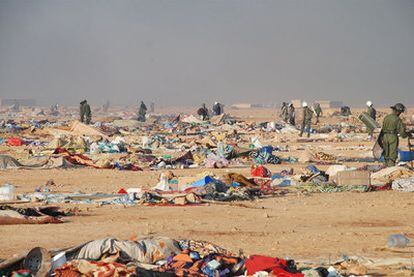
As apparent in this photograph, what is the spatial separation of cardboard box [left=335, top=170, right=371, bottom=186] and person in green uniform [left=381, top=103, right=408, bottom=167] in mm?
1901

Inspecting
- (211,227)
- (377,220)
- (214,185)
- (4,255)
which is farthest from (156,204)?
(4,255)

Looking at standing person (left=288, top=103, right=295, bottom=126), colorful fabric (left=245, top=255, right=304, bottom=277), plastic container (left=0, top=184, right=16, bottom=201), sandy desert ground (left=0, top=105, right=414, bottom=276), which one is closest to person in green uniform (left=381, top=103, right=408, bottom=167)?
sandy desert ground (left=0, top=105, right=414, bottom=276)

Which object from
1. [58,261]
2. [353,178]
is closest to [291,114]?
[353,178]

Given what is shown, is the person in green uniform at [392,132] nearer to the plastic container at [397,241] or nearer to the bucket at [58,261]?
the plastic container at [397,241]

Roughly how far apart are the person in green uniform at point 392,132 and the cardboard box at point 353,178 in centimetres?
190

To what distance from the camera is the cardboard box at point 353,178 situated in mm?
16281

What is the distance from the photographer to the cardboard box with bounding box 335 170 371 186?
641 inches

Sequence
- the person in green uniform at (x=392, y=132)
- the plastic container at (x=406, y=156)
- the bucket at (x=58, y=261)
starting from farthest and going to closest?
the plastic container at (x=406, y=156), the person in green uniform at (x=392, y=132), the bucket at (x=58, y=261)

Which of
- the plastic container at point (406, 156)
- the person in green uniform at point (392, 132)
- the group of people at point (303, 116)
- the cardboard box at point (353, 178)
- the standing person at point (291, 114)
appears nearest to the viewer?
the cardboard box at point (353, 178)

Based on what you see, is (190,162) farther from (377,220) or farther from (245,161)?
(377,220)

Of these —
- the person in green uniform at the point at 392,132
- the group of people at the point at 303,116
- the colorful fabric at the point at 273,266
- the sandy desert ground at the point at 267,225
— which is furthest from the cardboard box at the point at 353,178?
the group of people at the point at 303,116

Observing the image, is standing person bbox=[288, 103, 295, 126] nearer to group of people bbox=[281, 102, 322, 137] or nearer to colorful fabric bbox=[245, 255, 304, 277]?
group of people bbox=[281, 102, 322, 137]

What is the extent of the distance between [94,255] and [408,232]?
5.05 m

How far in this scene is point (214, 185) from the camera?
14680mm
